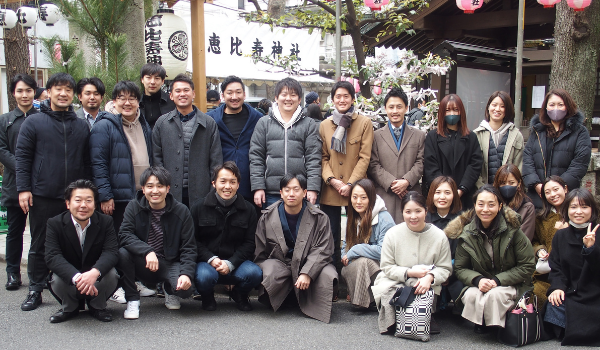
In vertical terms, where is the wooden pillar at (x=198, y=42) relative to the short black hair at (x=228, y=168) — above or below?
above

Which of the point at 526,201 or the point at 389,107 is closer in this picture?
the point at 526,201

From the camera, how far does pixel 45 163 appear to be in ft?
15.7

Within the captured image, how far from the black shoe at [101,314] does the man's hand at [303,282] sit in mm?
1629

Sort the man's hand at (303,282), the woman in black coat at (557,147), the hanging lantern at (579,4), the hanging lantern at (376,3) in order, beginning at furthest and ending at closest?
the hanging lantern at (376,3) < the hanging lantern at (579,4) < the woman in black coat at (557,147) < the man's hand at (303,282)

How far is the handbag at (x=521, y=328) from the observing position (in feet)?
13.2

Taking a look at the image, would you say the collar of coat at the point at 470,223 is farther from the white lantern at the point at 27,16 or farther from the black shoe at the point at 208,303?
the white lantern at the point at 27,16

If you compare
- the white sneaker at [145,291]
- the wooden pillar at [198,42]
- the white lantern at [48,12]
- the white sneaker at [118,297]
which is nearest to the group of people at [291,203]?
the white sneaker at [118,297]

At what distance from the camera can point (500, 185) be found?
4.89m

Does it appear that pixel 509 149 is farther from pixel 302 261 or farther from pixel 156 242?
pixel 156 242

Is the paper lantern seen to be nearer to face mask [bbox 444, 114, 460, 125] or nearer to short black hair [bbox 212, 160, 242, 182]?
short black hair [bbox 212, 160, 242, 182]

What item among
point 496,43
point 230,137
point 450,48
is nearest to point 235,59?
point 496,43

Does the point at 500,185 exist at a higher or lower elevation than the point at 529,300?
higher

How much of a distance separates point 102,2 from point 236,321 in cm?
428

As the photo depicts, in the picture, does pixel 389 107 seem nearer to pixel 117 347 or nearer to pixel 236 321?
pixel 236 321
